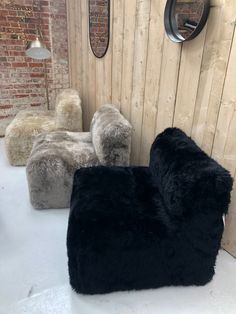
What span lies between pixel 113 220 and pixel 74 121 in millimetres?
1575

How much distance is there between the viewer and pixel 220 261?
4.90ft

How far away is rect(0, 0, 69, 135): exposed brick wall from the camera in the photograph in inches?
120

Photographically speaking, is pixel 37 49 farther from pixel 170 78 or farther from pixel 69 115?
pixel 170 78

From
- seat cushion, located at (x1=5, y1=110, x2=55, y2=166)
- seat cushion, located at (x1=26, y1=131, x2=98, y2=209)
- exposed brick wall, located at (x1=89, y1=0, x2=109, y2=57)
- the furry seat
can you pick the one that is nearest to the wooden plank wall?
exposed brick wall, located at (x1=89, y1=0, x2=109, y2=57)

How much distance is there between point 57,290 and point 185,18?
1.60 m

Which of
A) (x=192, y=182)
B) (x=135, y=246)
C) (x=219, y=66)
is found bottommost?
(x=135, y=246)

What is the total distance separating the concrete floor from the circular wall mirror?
1.30 metres

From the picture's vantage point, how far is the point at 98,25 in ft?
7.97

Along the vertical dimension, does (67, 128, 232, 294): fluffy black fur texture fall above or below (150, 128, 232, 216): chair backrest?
below

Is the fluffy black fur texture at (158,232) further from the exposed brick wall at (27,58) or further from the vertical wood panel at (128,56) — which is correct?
the exposed brick wall at (27,58)

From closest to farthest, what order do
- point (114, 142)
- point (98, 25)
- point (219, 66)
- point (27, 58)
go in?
point (219, 66)
point (114, 142)
point (98, 25)
point (27, 58)

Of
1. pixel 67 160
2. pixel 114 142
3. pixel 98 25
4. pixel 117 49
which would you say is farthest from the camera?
pixel 98 25

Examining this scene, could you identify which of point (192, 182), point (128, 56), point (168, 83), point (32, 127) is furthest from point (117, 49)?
point (192, 182)

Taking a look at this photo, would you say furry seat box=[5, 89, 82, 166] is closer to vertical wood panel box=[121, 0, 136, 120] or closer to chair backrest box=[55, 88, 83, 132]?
chair backrest box=[55, 88, 83, 132]
